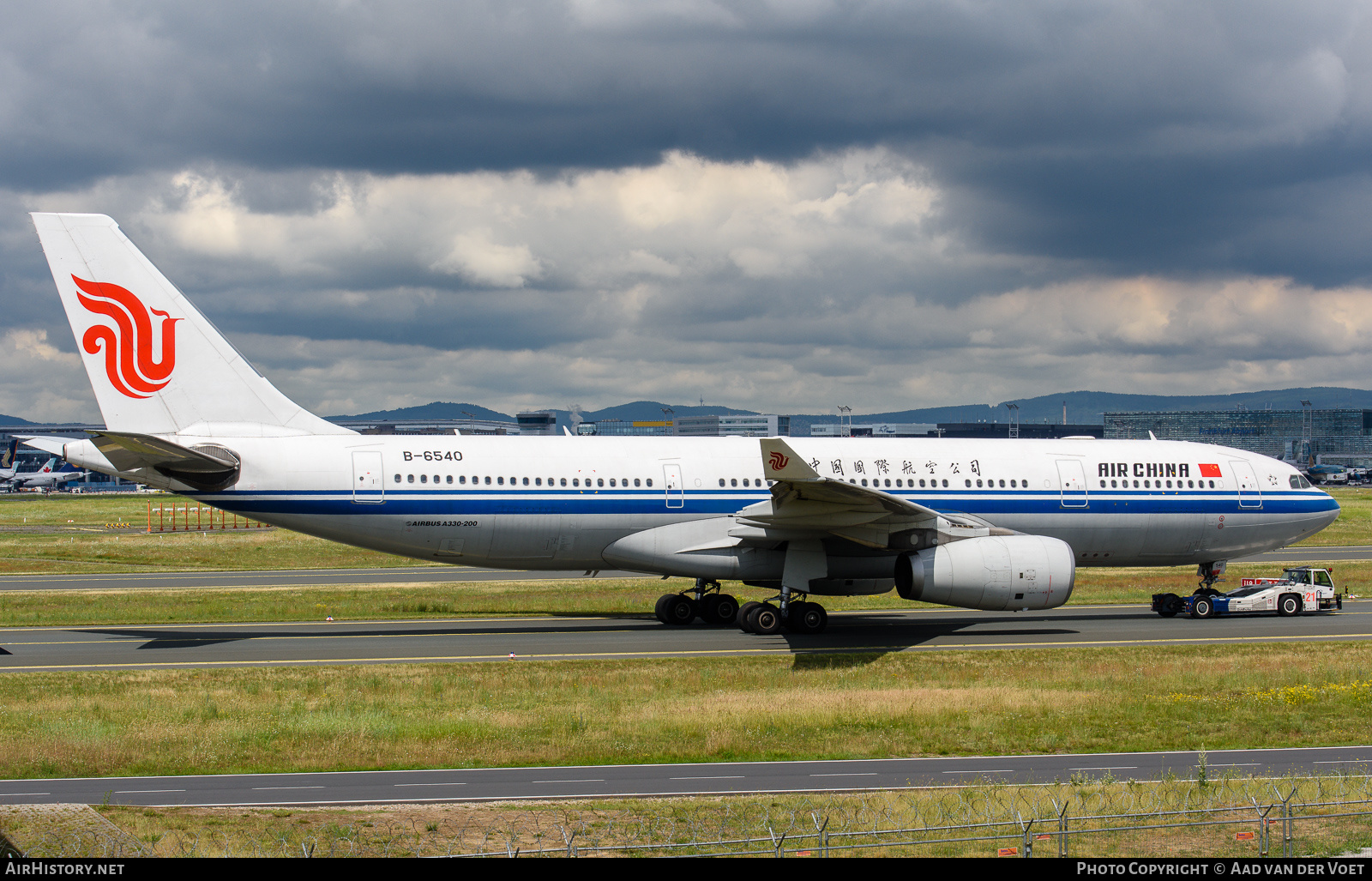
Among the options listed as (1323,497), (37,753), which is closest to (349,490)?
(37,753)

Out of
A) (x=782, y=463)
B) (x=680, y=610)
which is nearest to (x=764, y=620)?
(x=680, y=610)

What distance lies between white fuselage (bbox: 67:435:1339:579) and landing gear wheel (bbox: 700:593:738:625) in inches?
122

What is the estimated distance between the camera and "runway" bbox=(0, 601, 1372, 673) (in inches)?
1057

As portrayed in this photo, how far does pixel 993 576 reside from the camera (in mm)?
27234

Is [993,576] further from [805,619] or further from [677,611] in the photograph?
[677,611]

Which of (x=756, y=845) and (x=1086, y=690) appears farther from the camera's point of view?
(x=1086, y=690)

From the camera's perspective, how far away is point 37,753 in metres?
17.5

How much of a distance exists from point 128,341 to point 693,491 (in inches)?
606

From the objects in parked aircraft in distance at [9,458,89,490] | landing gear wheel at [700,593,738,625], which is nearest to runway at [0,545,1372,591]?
landing gear wheel at [700,593,738,625]

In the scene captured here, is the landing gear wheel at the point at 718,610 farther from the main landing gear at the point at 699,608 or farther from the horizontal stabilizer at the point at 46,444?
the horizontal stabilizer at the point at 46,444

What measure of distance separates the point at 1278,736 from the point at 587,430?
160 meters

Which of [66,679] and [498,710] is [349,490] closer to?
[66,679]
